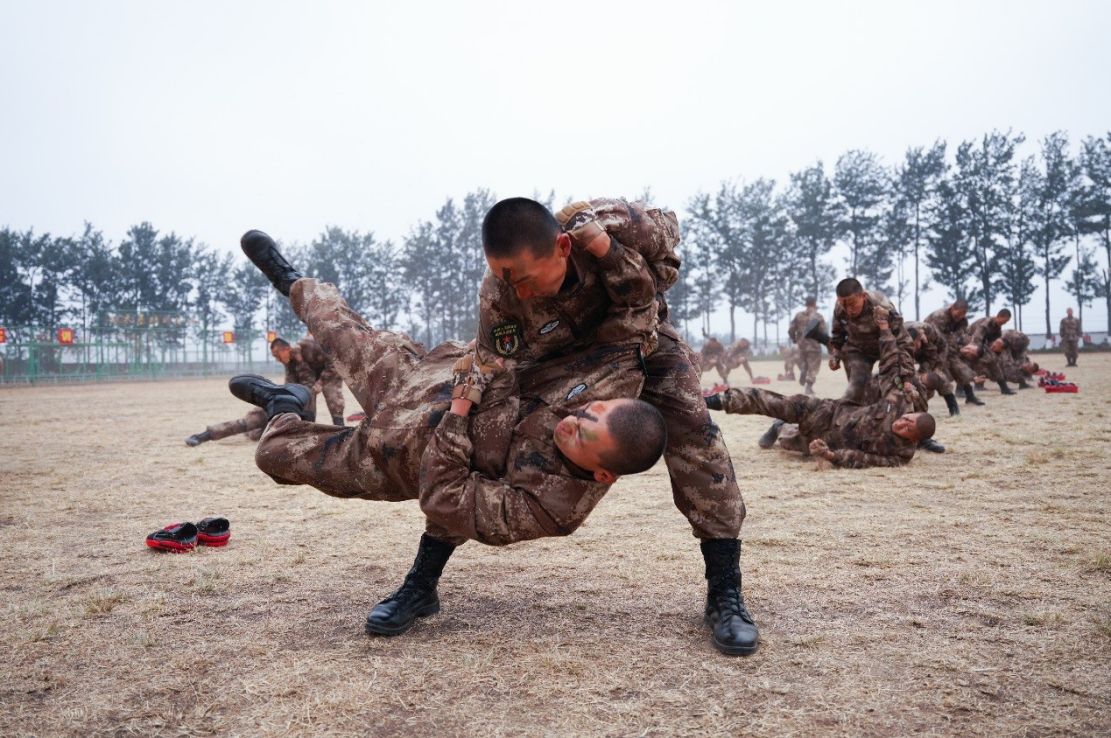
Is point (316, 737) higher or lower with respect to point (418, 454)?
lower

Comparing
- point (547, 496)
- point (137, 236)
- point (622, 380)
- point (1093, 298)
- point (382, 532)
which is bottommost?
point (382, 532)

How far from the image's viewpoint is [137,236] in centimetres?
4981

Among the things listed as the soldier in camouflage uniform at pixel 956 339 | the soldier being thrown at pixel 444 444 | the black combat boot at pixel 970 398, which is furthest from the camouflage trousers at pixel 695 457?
the black combat boot at pixel 970 398

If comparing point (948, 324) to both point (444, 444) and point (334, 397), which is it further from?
point (444, 444)

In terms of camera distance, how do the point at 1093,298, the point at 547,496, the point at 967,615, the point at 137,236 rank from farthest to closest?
the point at 137,236 → the point at 1093,298 → the point at 967,615 → the point at 547,496

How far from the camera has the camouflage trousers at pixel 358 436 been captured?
3.48m

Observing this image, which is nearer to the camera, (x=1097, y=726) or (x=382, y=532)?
(x=1097, y=726)

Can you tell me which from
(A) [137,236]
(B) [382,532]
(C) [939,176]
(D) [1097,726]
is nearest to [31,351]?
(A) [137,236]

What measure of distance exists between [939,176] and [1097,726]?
171 ft

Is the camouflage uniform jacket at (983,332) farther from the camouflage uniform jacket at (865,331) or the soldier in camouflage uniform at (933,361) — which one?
the camouflage uniform jacket at (865,331)

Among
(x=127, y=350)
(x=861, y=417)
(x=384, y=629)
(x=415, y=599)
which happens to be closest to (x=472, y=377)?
(x=415, y=599)

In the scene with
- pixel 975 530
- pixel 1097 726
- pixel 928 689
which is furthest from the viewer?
pixel 975 530

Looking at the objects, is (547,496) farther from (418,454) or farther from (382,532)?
(382,532)

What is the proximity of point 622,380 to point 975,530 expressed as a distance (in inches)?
116
